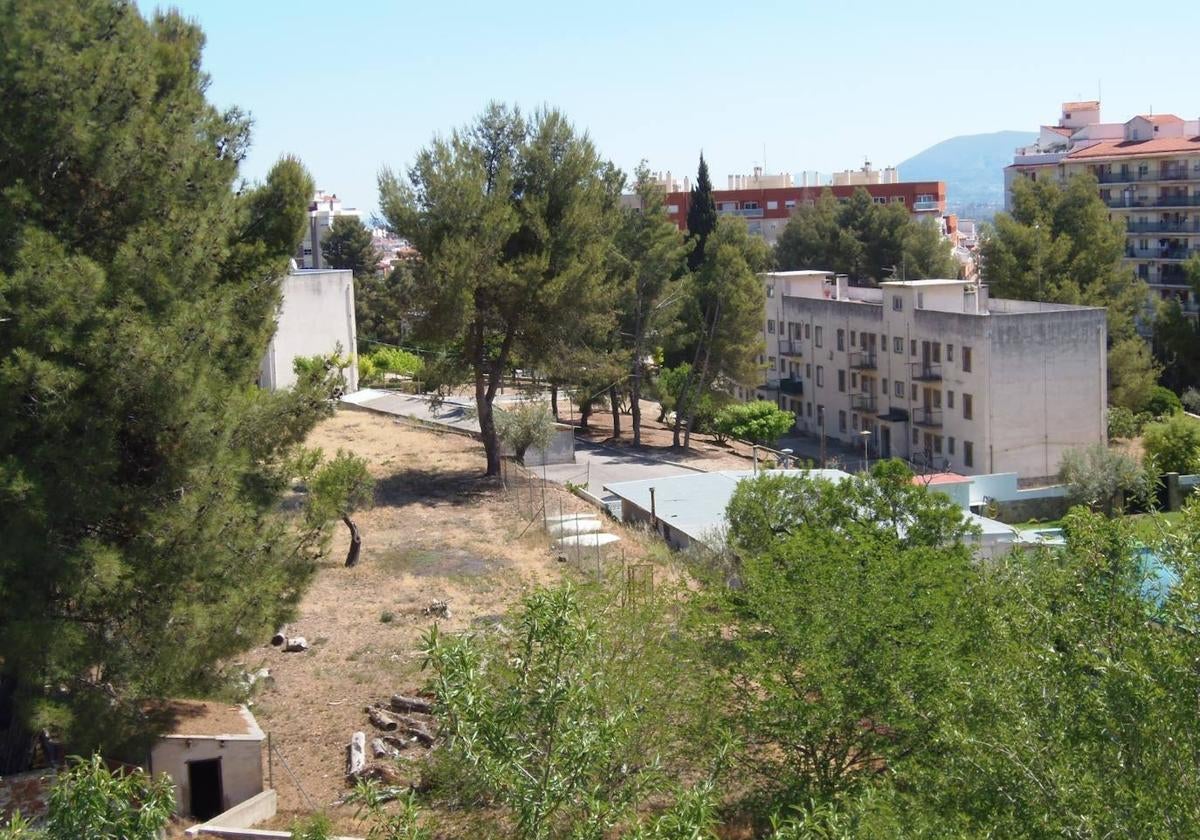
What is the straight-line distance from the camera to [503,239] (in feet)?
98.0

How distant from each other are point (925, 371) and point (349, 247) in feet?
113

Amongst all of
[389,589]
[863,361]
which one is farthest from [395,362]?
[389,589]

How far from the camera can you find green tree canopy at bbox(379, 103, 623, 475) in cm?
2945

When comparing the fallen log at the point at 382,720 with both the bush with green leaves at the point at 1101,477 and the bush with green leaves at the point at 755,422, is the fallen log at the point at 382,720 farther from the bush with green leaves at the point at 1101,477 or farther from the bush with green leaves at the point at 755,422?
the bush with green leaves at the point at 755,422

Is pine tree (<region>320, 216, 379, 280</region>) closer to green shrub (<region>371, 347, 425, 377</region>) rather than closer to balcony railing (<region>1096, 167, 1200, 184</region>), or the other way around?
green shrub (<region>371, 347, 425, 377</region>)

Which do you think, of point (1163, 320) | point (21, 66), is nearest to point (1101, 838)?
point (21, 66)

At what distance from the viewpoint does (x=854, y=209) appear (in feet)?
224

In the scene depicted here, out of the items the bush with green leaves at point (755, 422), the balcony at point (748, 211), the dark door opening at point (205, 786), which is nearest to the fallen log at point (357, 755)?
the dark door opening at point (205, 786)

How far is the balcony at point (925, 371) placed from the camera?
43.4 m

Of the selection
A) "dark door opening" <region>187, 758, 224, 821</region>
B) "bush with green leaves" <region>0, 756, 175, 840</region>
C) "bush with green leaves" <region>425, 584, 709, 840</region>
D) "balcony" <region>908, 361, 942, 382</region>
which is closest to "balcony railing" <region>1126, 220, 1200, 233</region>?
"balcony" <region>908, 361, 942, 382</region>

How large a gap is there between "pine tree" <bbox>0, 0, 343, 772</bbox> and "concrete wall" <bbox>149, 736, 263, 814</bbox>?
634 millimetres

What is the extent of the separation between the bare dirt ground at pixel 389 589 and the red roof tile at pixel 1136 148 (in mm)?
47353

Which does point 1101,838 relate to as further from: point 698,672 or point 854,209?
point 854,209

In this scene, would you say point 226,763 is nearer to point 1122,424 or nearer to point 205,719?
point 205,719
